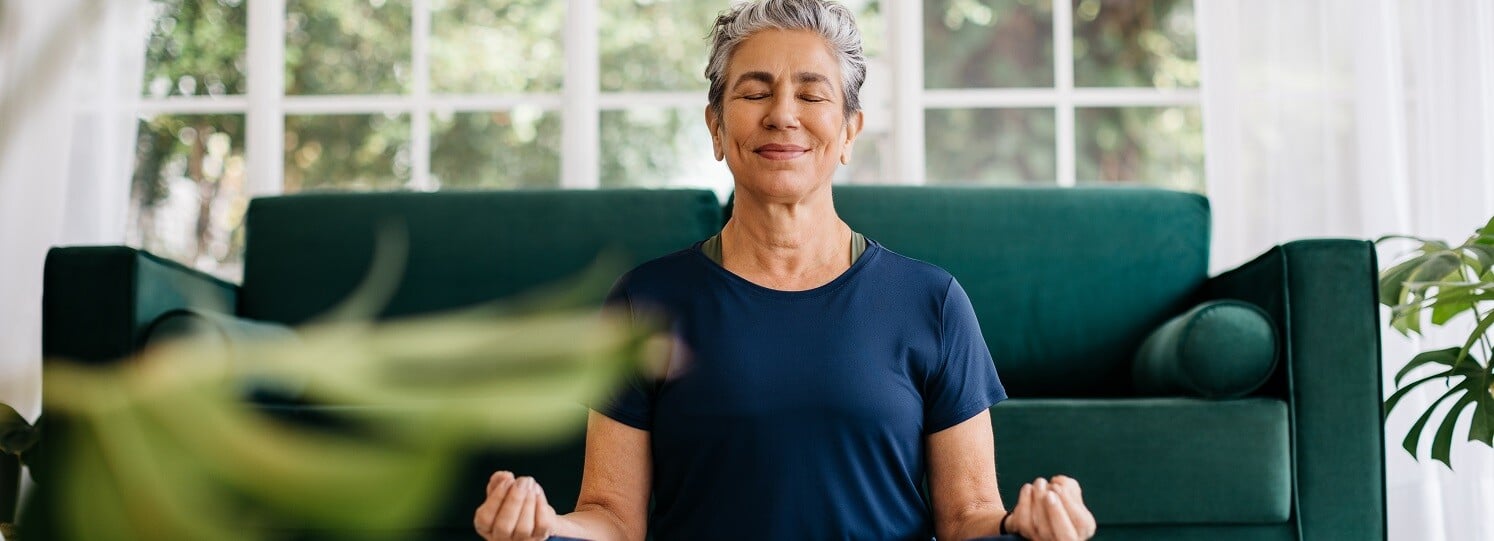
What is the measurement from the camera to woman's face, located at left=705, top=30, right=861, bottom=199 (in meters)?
1.43

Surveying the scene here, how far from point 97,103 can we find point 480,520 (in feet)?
10.2

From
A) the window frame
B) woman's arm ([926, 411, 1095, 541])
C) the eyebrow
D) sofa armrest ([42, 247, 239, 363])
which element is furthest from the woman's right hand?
the window frame

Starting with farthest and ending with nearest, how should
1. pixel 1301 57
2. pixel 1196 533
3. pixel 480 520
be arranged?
pixel 1301 57 → pixel 1196 533 → pixel 480 520

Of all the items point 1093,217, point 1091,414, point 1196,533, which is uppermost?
point 1093,217

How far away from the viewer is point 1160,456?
6.84ft

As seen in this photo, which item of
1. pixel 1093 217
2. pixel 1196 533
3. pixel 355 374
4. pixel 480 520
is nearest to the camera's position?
pixel 355 374

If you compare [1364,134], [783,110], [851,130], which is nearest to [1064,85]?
[1364,134]

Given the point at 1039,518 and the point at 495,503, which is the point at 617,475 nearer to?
the point at 495,503

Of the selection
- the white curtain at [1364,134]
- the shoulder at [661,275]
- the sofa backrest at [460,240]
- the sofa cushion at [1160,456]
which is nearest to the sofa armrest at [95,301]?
the sofa backrest at [460,240]

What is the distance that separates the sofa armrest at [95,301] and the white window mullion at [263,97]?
1.59m

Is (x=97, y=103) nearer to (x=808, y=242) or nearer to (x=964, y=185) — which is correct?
(x=964, y=185)

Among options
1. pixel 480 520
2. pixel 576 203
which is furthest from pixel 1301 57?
pixel 480 520

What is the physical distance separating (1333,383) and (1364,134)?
151 centimetres

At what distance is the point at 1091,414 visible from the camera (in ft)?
6.93
